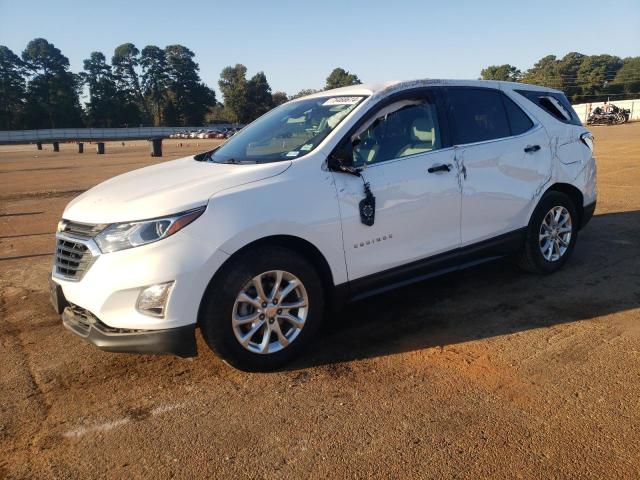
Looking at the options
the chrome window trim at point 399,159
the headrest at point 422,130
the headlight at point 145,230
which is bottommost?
the headlight at point 145,230

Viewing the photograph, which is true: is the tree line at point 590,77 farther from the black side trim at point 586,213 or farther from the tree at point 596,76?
the black side trim at point 586,213

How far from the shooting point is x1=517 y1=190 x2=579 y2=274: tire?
4.82 m

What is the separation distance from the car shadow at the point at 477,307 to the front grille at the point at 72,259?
1491mm

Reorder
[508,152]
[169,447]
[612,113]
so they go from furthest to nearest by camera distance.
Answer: [612,113], [508,152], [169,447]

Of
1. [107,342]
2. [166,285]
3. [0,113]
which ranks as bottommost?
[107,342]

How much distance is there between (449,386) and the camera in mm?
3068

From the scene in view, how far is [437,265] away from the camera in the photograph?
4.08 m

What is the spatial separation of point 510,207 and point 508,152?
0.49 m

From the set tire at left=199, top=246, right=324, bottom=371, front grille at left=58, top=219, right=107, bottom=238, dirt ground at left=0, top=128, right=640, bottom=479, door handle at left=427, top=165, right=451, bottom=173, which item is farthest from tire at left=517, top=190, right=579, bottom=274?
front grille at left=58, top=219, right=107, bottom=238

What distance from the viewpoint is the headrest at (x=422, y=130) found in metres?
4.04

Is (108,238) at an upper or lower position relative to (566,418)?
upper

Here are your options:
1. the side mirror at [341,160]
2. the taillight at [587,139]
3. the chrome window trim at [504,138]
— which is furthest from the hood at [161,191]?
the taillight at [587,139]

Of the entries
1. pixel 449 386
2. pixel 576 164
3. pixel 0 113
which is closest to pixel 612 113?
pixel 576 164

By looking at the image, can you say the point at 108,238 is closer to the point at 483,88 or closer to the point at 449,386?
the point at 449,386
